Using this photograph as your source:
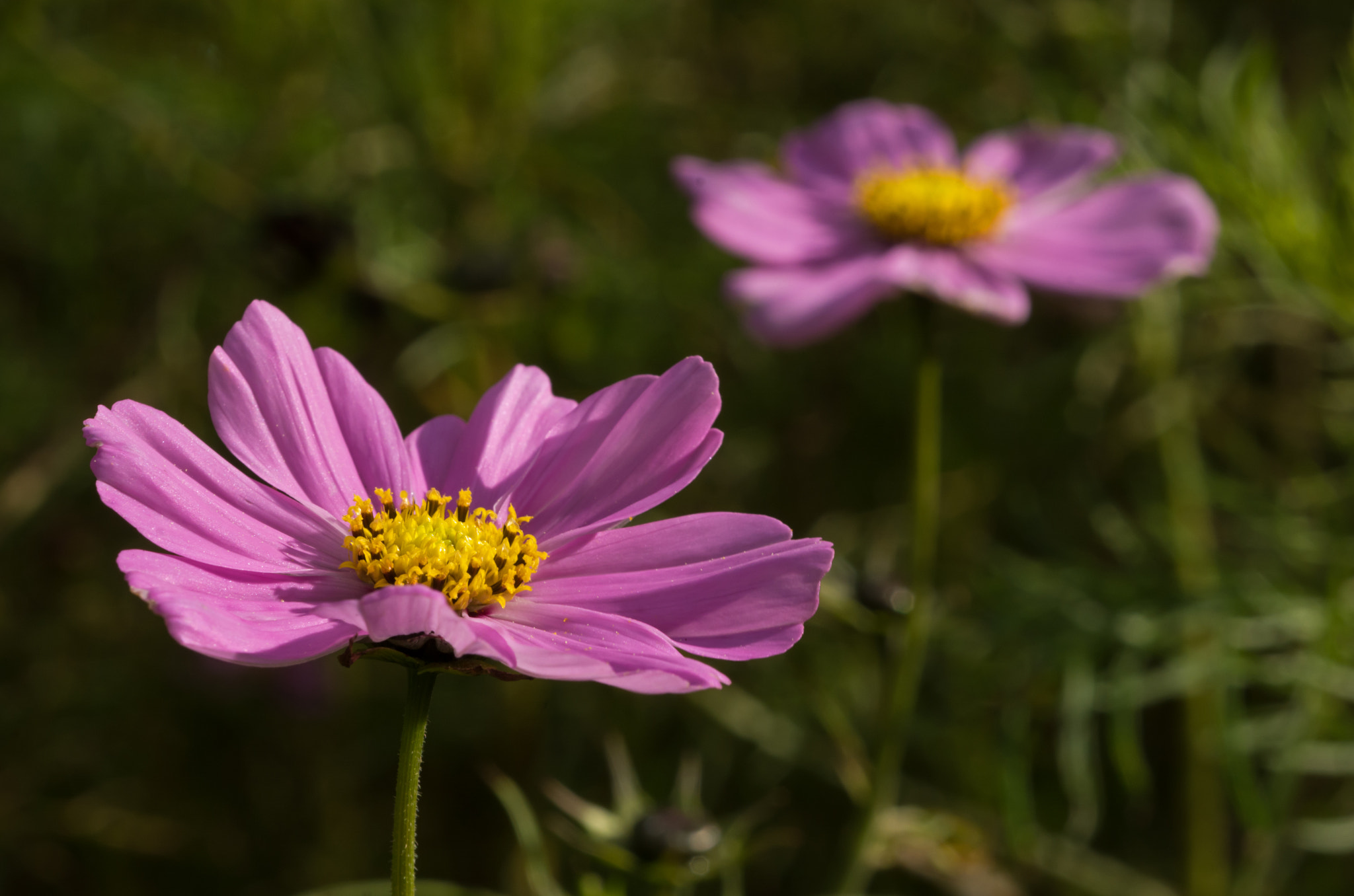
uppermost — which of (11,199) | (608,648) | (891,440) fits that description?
(11,199)

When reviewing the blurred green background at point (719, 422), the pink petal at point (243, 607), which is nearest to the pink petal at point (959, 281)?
the blurred green background at point (719, 422)

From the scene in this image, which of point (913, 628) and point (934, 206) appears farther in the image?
point (934, 206)

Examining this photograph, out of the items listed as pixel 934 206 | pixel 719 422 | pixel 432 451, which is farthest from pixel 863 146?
pixel 432 451

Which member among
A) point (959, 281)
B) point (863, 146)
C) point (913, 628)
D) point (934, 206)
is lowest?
point (913, 628)

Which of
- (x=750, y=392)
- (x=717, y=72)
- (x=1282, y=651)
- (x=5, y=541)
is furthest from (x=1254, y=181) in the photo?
(x=5, y=541)

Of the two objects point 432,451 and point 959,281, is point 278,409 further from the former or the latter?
point 959,281

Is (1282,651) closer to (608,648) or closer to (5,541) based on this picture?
(608,648)

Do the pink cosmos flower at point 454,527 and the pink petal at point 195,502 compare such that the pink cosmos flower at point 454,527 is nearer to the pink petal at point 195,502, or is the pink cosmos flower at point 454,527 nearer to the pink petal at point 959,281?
the pink petal at point 195,502
